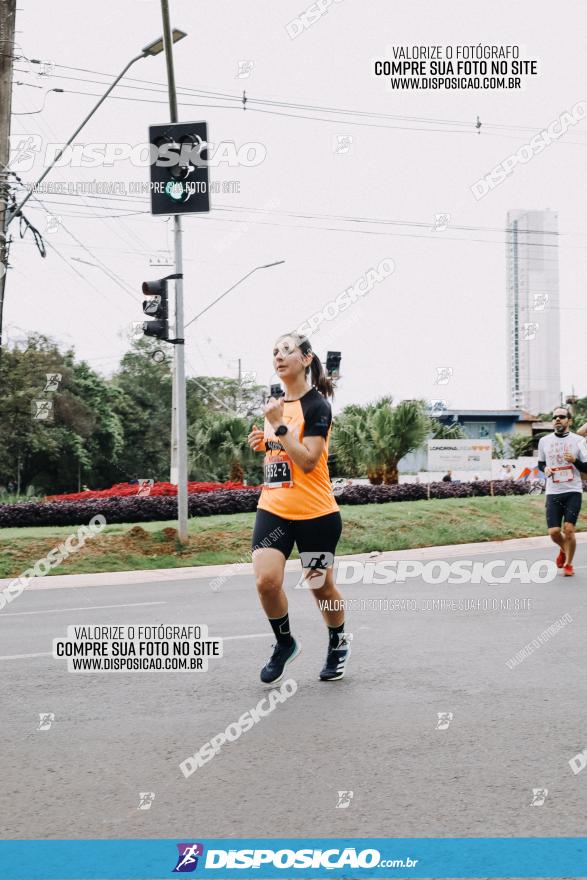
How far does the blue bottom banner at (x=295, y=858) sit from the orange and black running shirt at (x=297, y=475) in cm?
231

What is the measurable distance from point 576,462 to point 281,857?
814cm

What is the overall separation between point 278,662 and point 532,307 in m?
19.6

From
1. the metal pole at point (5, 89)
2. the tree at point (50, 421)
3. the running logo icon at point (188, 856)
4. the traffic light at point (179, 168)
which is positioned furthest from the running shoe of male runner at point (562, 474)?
the tree at point (50, 421)

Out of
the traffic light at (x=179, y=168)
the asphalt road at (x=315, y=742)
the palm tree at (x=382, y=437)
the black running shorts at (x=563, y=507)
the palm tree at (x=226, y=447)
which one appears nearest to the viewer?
the asphalt road at (x=315, y=742)

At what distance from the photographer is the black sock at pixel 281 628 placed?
546 centimetres

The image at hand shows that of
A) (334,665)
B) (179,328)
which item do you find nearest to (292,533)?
(334,665)

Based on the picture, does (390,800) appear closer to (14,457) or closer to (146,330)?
(146,330)

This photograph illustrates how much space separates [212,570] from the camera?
13.1 m

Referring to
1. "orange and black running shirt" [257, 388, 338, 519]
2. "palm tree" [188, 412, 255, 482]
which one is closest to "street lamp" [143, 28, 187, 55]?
"orange and black running shirt" [257, 388, 338, 519]

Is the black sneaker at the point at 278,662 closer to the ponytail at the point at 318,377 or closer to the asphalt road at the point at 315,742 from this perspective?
the asphalt road at the point at 315,742

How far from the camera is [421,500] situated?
67.8ft

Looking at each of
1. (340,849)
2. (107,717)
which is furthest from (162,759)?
(340,849)

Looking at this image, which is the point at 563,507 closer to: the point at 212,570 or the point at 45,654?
the point at 212,570

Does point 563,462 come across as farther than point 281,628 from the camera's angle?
Yes
